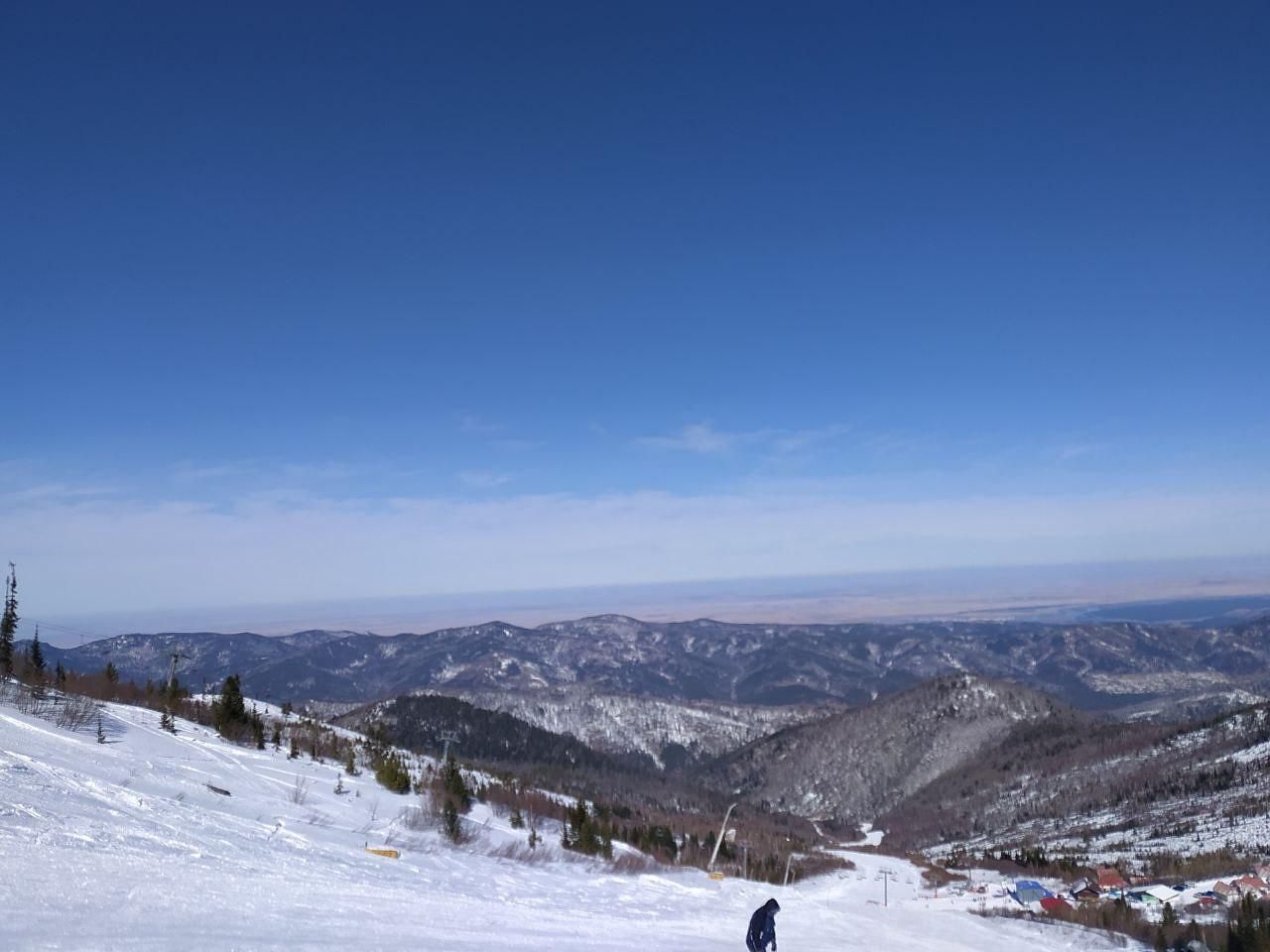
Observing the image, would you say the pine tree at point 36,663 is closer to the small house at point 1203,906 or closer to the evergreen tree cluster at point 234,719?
the evergreen tree cluster at point 234,719

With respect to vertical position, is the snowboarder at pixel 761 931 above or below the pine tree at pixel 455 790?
above

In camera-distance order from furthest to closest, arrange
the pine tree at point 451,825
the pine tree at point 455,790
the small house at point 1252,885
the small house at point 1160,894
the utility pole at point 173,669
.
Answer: the small house at point 1160,894, the small house at point 1252,885, the utility pole at point 173,669, the pine tree at point 455,790, the pine tree at point 451,825

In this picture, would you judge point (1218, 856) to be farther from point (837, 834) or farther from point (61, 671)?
point (61, 671)

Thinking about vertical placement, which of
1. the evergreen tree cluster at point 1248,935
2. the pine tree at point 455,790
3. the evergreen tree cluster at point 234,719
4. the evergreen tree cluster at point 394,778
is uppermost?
the evergreen tree cluster at point 234,719

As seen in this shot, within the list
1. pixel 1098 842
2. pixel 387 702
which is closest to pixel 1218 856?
pixel 1098 842

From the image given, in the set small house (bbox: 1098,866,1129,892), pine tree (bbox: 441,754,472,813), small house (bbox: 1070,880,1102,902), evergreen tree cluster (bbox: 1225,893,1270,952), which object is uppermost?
pine tree (bbox: 441,754,472,813)

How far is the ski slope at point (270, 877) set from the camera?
407 inches

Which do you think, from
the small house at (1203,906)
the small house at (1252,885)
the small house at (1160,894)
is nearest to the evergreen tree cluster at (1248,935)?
the small house at (1203,906)

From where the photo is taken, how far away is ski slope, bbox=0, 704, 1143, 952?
1034 centimetres

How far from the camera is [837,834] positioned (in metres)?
187

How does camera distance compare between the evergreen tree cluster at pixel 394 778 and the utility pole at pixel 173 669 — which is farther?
the utility pole at pixel 173 669

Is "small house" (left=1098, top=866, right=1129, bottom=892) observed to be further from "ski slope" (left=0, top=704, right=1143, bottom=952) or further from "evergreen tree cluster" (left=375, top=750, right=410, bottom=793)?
"evergreen tree cluster" (left=375, top=750, right=410, bottom=793)

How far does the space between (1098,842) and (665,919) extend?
138 metres

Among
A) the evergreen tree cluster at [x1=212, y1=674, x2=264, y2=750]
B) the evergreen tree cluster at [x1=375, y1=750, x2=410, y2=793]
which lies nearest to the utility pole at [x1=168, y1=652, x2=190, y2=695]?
the evergreen tree cluster at [x1=212, y1=674, x2=264, y2=750]
